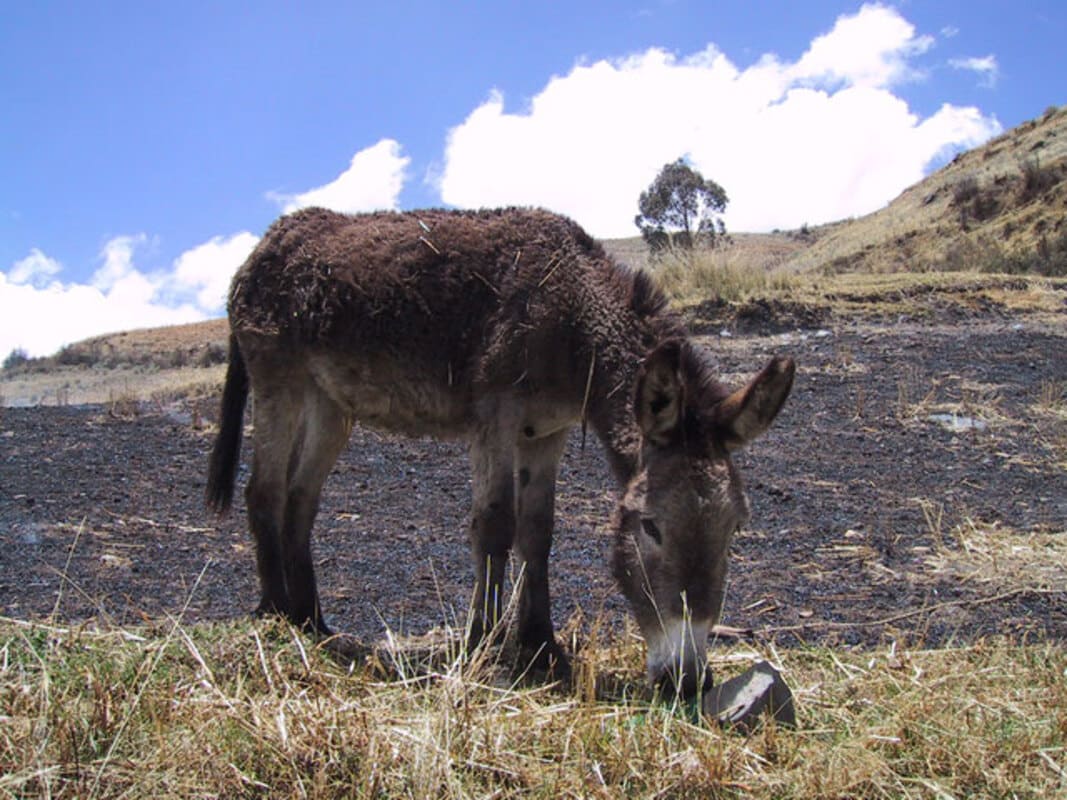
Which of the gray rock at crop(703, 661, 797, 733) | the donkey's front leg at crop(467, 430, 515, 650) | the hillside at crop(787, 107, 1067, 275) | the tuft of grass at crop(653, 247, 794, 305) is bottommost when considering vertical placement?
the gray rock at crop(703, 661, 797, 733)

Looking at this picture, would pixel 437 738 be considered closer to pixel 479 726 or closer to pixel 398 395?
pixel 479 726

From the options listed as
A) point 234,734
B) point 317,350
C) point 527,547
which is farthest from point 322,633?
point 234,734

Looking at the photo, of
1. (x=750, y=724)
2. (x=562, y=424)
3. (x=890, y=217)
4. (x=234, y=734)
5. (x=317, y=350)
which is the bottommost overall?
(x=750, y=724)

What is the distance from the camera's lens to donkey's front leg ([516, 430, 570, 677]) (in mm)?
4828

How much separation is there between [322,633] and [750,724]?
2.51 metres

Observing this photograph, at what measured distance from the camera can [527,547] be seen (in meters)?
5.18

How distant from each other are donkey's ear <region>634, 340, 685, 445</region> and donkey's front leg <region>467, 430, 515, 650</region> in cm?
93

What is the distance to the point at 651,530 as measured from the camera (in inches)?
156

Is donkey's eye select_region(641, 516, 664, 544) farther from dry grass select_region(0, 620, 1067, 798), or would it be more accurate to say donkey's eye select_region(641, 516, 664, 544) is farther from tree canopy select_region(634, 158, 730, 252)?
tree canopy select_region(634, 158, 730, 252)

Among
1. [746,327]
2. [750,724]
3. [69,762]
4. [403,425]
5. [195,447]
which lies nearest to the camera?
[69,762]

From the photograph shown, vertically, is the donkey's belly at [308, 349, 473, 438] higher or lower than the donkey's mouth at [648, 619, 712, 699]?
higher

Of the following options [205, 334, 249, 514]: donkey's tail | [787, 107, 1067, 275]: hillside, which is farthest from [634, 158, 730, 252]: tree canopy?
[205, 334, 249, 514]: donkey's tail

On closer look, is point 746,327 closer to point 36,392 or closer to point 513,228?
point 513,228

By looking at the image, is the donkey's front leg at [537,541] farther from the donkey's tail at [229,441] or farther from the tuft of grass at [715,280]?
the tuft of grass at [715,280]
